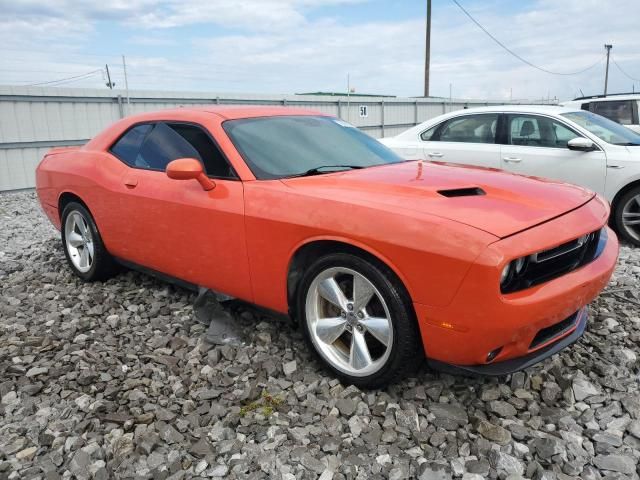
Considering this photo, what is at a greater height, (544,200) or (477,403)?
(544,200)

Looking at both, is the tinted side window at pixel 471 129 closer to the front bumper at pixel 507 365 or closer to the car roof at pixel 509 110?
the car roof at pixel 509 110

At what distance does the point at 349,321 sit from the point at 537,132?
4.53 m

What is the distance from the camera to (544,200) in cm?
270

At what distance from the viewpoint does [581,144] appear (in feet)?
18.8

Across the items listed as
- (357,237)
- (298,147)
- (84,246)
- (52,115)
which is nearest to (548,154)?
(298,147)

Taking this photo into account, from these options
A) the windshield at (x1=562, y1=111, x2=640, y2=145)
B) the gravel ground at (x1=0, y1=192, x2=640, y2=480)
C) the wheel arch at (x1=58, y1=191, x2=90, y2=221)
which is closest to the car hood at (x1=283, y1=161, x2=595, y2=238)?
the gravel ground at (x1=0, y1=192, x2=640, y2=480)

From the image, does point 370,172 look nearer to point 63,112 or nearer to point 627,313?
point 627,313

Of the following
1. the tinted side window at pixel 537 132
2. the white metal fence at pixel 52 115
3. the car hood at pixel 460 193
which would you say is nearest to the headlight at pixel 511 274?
the car hood at pixel 460 193

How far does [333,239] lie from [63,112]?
10280mm

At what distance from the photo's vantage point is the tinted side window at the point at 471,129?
21.6 ft

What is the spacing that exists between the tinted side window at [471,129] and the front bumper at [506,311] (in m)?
4.22

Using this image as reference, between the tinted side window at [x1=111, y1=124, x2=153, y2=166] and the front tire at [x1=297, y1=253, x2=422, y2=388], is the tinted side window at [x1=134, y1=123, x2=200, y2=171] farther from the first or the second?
the front tire at [x1=297, y1=253, x2=422, y2=388]

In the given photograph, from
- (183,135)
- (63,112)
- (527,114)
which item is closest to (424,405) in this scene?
(183,135)

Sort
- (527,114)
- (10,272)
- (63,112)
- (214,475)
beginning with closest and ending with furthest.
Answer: (214,475)
(10,272)
(527,114)
(63,112)
